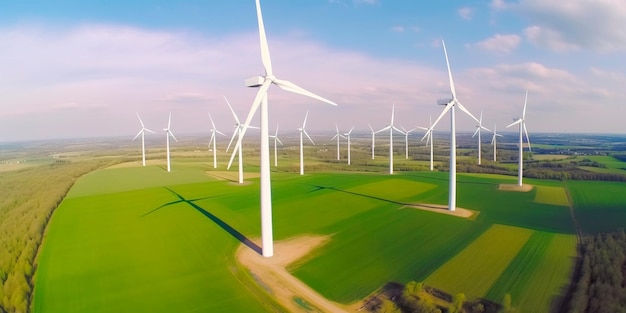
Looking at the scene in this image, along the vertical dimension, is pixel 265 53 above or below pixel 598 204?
above

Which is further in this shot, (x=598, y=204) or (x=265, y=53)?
(x=598, y=204)

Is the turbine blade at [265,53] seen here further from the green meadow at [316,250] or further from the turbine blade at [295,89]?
the green meadow at [316,250]

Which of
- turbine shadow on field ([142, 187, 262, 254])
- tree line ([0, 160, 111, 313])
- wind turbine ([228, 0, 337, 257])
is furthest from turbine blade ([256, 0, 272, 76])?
tree line ([0, 160, 111, 313])

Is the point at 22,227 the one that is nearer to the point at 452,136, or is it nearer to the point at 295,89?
the point at 295,89

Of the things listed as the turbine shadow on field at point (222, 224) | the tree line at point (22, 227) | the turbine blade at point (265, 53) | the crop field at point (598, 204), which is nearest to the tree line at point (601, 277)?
the crop field at point (598, 204)

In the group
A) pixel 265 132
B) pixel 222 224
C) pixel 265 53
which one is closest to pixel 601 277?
pixel 265 132

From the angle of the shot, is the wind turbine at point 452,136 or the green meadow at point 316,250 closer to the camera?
the green meadow at point 316,250

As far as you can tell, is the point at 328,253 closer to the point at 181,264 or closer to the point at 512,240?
the point at 181,264

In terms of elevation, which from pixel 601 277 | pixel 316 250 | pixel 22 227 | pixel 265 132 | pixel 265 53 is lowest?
pixel 316 250

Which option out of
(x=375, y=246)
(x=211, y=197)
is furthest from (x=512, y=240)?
(x=211, y=197)
